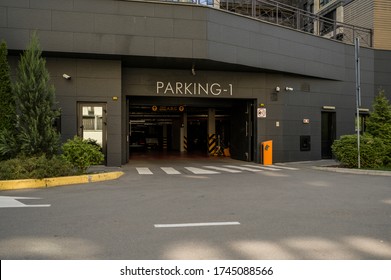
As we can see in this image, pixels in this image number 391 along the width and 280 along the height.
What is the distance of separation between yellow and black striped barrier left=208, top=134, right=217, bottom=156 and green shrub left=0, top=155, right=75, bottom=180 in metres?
15.6

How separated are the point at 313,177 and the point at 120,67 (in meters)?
8.81

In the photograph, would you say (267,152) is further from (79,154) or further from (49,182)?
(49,182)

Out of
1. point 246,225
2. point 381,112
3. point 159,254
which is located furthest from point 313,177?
point 159,254

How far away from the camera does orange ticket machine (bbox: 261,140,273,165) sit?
1777cm

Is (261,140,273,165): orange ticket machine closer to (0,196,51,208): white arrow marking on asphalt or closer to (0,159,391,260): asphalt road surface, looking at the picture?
(0,159,391,260): asphalt road surface

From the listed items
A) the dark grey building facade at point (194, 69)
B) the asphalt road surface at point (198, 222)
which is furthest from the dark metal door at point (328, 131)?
the asphalt road surface at point (198, 222)

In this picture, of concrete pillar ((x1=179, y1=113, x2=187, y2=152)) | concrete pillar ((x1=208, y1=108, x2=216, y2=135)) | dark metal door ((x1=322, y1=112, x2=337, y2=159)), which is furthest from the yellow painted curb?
concrete pillar ((x1=179, y1=113, x2=187, y2=152))

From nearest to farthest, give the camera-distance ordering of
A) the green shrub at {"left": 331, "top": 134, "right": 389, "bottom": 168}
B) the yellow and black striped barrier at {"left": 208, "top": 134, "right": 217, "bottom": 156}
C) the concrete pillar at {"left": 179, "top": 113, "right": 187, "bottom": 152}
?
the green shrub at {"left": 331, "top": 134, "right": 389, "bottom": 168} < the yellow and black striped barrier at {"left": 208, "top": 134, "right": 217, "bottom": 156} < the concrete pillar at {"left": 179, "top": 113, "right": 187, "bottom": 152}

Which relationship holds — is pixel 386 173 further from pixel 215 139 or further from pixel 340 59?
pixel 215 139

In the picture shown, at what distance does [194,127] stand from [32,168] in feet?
75.0

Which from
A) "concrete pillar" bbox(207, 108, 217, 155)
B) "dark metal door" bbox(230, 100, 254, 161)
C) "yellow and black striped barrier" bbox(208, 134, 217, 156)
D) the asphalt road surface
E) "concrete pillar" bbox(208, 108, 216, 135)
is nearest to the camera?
the asphalt road surface

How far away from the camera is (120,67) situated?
15672mm

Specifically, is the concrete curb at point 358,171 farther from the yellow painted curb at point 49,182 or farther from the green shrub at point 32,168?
the green shrub at point 32,168

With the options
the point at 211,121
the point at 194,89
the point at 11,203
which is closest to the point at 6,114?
the point at 11,203
